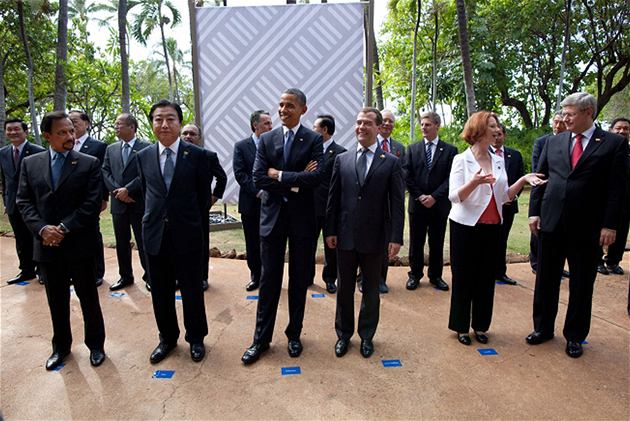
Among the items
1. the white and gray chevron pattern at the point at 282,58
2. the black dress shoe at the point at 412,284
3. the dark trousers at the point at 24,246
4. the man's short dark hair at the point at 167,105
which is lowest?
the black dress shoe at the point at 412,284

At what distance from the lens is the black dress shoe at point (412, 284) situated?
4695 mm

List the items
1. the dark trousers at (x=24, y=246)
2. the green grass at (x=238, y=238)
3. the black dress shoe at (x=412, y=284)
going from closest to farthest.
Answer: the black dress shoe at (x=412, y=284) < the dark trousers at (x=24, y=246) < the green grass at (x=238, y=238)

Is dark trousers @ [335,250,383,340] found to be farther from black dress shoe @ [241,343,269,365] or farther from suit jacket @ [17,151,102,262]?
suit jacket @ [17,151,102,262]

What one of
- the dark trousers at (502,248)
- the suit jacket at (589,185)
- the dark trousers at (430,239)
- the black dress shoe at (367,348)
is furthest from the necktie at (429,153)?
the black dress shoe at (367,348)

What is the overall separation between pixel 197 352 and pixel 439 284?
280 cm

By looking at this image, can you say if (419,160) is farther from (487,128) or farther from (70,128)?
(70,128)

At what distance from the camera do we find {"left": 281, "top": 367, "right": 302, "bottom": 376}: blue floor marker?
2915 millimetres

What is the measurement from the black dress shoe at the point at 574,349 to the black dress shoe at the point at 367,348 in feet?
4.94

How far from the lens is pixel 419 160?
4695mm

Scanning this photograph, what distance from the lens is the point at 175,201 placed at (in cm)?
296

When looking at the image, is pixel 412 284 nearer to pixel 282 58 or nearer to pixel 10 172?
pixel 282 58

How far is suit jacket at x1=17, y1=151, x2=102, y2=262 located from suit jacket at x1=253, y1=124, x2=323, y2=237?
122 centimetres

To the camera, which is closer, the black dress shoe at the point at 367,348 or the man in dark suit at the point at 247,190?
the black dress shoe at the point at 367,348

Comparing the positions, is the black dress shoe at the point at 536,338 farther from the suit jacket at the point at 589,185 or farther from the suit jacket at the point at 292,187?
the suit jacket at the point at 292,187
